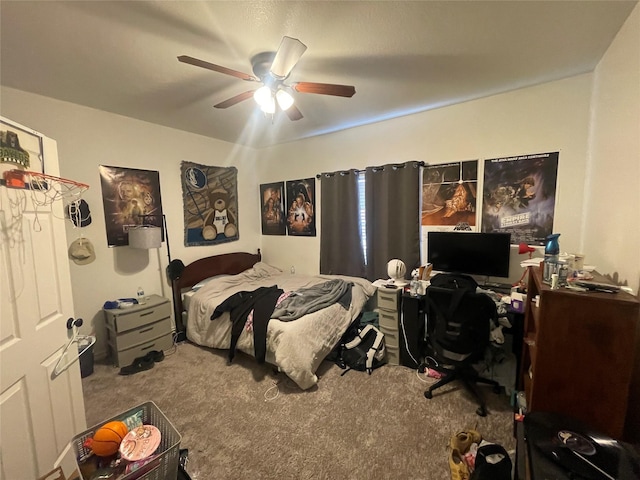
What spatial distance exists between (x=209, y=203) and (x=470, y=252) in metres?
3.35

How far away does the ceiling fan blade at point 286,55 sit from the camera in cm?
145

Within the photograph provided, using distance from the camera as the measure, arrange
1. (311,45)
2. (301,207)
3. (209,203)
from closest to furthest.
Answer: (311,45) → (209,203) → (301,207)

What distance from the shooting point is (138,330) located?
278 cm

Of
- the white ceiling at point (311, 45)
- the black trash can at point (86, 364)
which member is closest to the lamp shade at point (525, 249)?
the white ceiling at point (311, 45)

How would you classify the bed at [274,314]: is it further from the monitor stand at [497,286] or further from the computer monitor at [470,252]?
the monitor stand at [497,286]

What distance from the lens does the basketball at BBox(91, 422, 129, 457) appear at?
104 cm

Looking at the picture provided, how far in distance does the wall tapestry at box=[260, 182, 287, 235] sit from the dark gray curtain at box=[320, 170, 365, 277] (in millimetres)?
813

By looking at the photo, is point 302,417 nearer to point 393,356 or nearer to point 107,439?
point 393,356

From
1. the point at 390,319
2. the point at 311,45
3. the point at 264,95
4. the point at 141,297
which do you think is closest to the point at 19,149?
the point at 264,95

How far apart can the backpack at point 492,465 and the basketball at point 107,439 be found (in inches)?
64.4

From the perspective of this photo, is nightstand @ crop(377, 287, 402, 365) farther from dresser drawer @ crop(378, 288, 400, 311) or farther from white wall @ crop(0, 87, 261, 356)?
white wall @ crop(0, 87, 261, 356)

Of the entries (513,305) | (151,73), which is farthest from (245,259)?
(513,305)

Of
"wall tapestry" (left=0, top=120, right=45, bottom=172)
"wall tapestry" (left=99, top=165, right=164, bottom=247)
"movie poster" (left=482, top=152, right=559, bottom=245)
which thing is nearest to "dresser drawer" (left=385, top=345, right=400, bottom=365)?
"movie poster" (left=482, top=152, right=559, bottom=245)

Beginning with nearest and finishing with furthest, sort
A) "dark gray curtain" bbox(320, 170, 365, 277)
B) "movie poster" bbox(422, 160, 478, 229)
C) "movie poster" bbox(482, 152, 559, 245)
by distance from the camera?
"movie poster" bbox(482, 152, 559, 245), "movie poster" bbox(422, 160, 478, 229), "dark gray curtain" bbox(320, 170, 365, 277)
